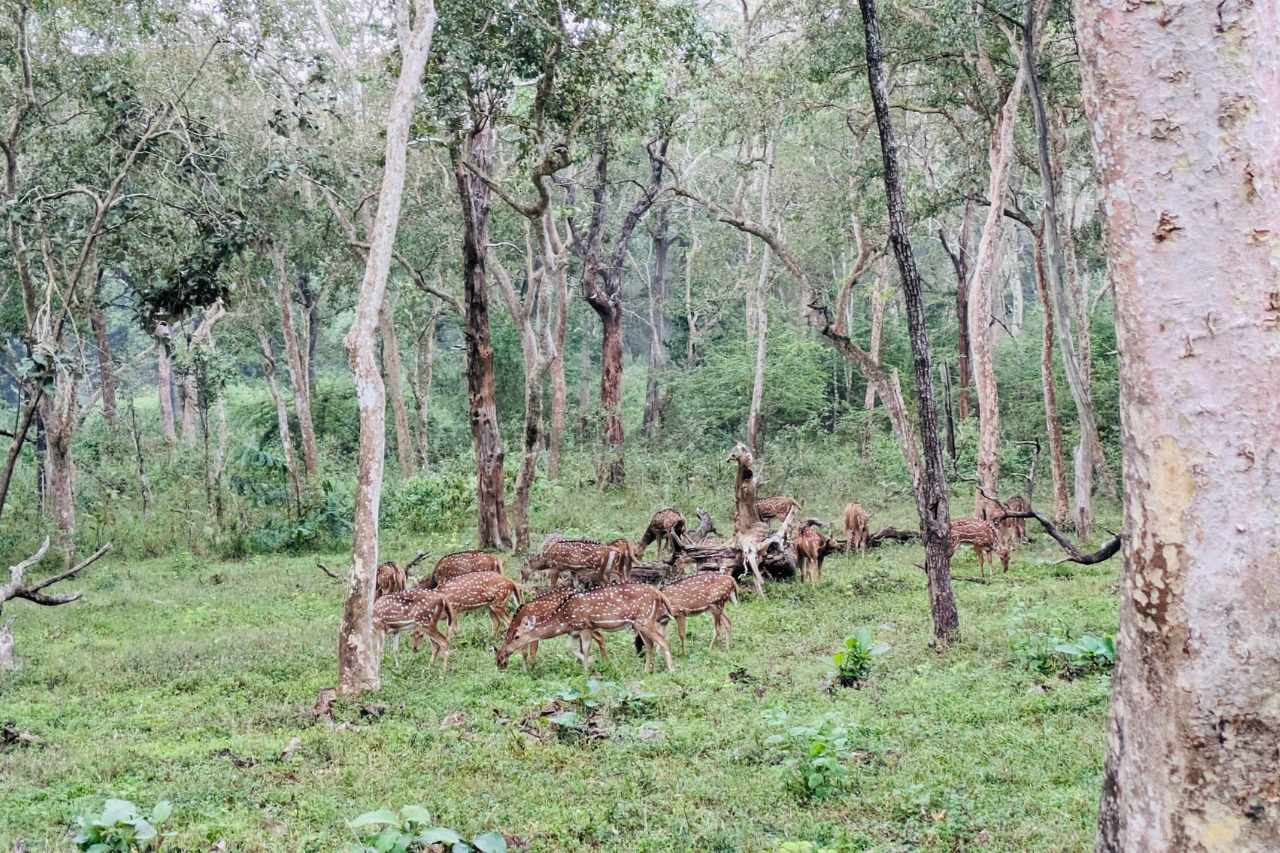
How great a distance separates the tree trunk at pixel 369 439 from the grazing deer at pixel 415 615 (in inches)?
19.9

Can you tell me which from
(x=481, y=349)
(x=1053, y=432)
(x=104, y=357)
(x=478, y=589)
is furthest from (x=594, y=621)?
(x=104, y=357)

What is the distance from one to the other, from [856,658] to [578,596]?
2.93 m

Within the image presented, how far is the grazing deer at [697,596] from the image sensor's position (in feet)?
35.0

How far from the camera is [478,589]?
1166 cm

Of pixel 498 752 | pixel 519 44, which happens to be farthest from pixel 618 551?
pixel 519 44

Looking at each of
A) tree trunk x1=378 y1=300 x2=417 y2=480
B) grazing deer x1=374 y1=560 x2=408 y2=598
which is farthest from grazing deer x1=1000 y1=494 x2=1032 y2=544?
tree trunk x1=378 y1=300 x2=417 y2=480

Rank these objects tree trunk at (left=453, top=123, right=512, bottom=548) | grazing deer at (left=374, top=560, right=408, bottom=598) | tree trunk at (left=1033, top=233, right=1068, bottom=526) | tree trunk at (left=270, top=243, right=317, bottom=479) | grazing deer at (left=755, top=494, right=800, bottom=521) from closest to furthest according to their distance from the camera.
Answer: grazing deer at (left=374, top=560, right=408, bottom=598) → tree trunk at (left=453, top=123, right=512, bottom=548) → grazing deer at (left=755, top=494, right=800, bottom=521) → tree trunk at (left=1033, top=233, right=1068, bottom=526) → tree trunk at (left=270, top=243, right=317, bottom=479)

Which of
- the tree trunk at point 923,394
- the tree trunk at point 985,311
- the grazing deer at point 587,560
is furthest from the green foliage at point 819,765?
the tree trunk at point 985,311

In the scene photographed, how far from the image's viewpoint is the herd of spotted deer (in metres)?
10.2

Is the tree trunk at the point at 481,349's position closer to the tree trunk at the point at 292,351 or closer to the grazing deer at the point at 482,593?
the grazing deer at the point at 482,593

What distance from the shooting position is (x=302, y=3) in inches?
896

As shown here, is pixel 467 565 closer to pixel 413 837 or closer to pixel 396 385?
pixel 413 837

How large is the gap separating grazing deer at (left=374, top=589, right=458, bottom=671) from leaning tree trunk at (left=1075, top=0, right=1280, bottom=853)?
857 centimetres

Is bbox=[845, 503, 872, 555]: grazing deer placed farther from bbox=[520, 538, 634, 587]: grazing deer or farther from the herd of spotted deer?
bbox=[520, 538, 634, 587]: grazing deer
